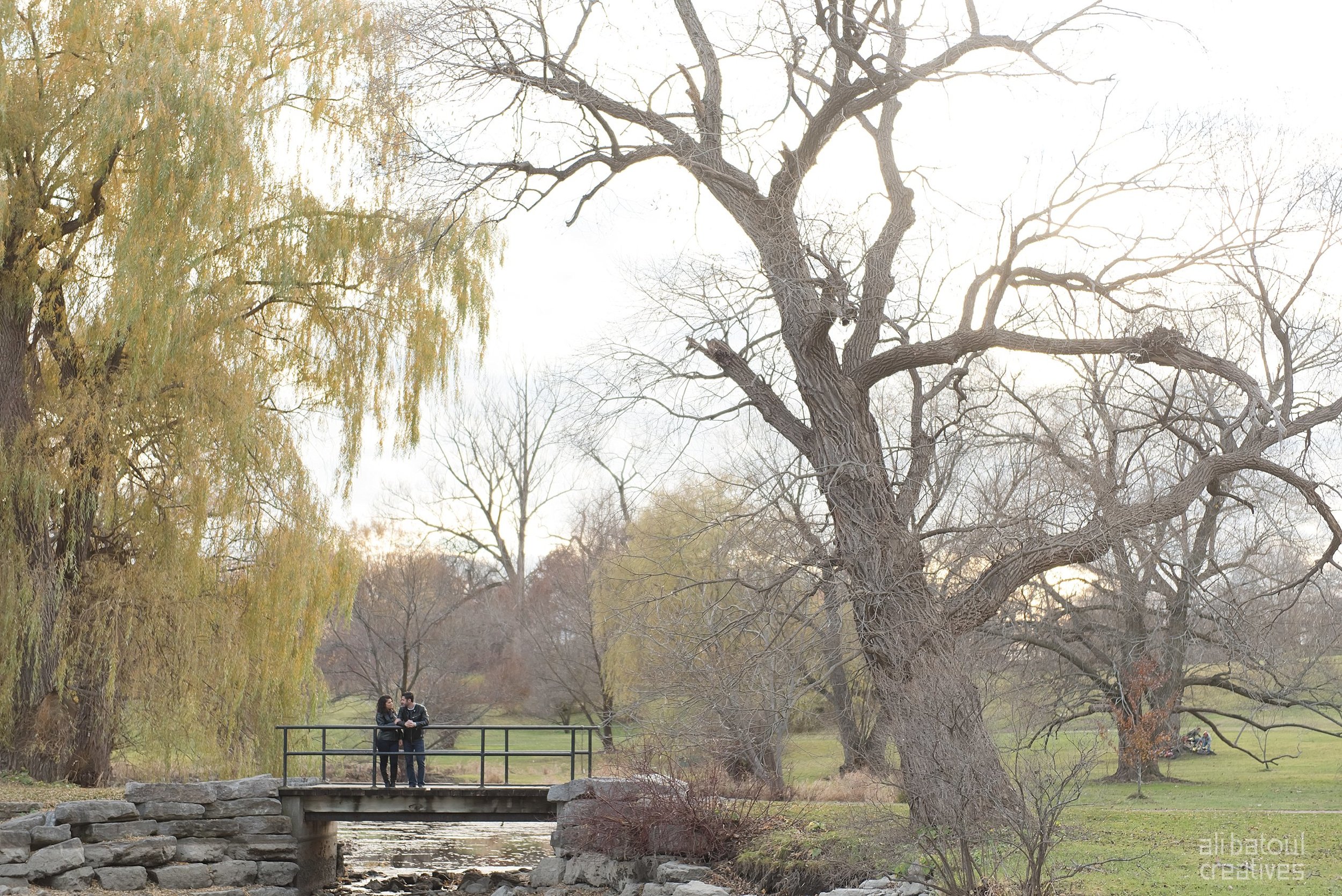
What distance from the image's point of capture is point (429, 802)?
16.5 meters

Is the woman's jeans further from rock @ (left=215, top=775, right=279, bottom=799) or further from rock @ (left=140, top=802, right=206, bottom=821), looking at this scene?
rock @ (left=140, top=802, right=206, bottom=821)

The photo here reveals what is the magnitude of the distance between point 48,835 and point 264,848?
2.77 m

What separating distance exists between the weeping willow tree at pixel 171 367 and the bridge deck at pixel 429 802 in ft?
4.68

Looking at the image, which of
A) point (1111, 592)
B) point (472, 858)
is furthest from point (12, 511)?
point (1111, 592)

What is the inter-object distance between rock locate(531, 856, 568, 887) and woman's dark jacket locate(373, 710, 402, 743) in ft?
9.98

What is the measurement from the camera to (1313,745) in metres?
29.2

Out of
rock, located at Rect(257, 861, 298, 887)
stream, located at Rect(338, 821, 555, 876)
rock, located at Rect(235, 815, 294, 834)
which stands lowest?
stream, located at Rect(338, 821, 555, 876)

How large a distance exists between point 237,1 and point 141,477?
23.4 feet

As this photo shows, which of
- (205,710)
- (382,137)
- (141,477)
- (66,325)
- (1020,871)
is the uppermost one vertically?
(382,137)

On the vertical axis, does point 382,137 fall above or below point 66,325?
above

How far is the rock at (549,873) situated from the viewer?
1523cm

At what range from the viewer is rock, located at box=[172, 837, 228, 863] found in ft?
51.1

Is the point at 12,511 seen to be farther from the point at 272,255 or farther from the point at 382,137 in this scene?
the point at 382,137

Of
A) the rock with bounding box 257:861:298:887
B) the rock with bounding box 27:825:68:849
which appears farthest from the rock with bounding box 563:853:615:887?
the rock with bounding box 27:825:68:849
